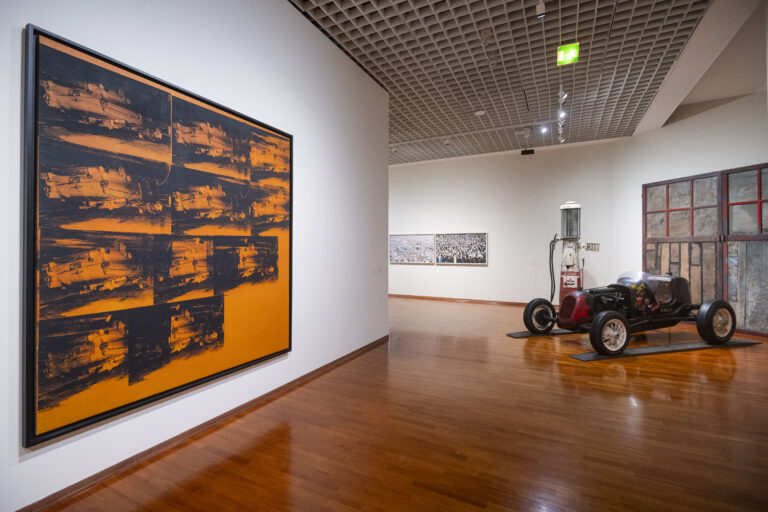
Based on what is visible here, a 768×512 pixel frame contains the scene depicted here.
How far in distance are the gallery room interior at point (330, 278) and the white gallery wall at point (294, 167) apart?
2cm

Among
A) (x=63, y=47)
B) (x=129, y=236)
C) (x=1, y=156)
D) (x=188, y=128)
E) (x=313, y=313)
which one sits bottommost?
(x=313, y=313)

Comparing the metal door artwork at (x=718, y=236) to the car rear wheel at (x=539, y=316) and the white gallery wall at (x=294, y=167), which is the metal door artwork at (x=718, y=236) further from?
the white gallery wall at (x=294, y=167)

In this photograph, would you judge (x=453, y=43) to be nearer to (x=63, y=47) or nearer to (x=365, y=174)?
(x=365, y=174)

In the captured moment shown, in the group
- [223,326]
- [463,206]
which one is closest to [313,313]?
[223,326]

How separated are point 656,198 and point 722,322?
2569 millimetres

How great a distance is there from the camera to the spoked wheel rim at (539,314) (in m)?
5.09

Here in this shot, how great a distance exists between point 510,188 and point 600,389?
576 cm

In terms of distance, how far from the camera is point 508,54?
13.4ft

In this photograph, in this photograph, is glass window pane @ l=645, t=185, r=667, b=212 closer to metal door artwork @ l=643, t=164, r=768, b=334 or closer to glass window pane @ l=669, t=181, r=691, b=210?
metal door artwork @ l=643, t=164, r=768, b=334

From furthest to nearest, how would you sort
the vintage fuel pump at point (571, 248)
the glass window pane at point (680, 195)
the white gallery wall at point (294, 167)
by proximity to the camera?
the vintage fuel pump at point (571, 248) → the glass window pane at point (680, 195) → the white gallery wall at point (294, 167)

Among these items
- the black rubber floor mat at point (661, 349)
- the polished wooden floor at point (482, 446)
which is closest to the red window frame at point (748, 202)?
the black rubber floor mat at point (661, 349)

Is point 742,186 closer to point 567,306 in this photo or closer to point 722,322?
point 722,322

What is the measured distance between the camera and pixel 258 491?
1727 millimetres

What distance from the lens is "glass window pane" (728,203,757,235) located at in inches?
193
